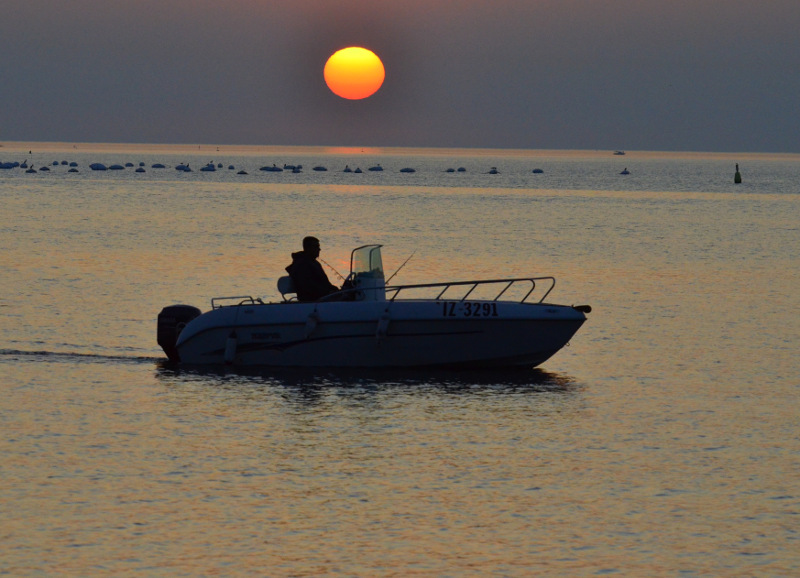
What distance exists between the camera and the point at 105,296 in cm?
3412

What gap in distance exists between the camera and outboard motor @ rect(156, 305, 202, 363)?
75.4ft

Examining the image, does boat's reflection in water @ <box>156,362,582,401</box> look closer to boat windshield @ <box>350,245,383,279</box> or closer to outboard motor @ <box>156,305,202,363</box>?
outboard motor @ <box>156,305,202,363</box>

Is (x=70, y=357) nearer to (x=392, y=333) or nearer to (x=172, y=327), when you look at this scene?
(x=172, y=327)

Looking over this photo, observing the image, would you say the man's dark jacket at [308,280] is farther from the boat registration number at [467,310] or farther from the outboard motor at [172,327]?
the outboard motor at [172,327]

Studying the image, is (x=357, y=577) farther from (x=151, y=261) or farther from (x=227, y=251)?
(x=227, y=251)

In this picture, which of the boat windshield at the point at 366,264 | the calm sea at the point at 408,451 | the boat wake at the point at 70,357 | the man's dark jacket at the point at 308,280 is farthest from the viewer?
the boat wake at the point at 70,357

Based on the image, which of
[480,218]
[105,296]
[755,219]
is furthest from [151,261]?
[755,219]

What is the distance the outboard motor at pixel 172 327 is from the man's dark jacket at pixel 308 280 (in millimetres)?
→ 2384

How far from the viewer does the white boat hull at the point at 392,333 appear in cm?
2178

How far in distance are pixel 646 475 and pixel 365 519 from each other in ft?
12.7

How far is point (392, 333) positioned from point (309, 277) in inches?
76.4

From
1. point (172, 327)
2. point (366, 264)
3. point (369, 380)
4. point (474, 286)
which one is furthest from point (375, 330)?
point (172, 327)

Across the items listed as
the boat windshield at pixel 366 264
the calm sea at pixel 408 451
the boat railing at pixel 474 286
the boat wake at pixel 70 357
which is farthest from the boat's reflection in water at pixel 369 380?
the boat windshield at pixel 366 264

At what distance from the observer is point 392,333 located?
21797mm
